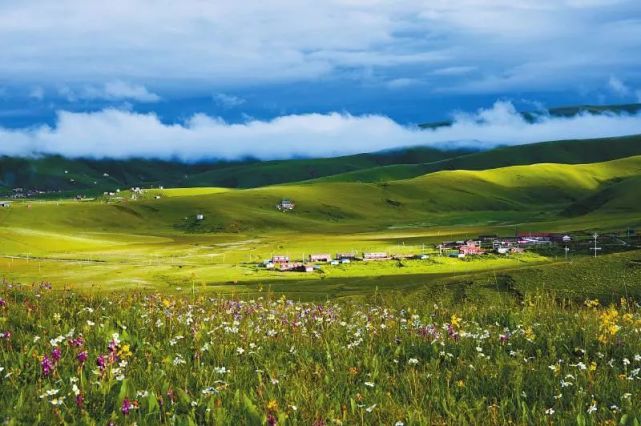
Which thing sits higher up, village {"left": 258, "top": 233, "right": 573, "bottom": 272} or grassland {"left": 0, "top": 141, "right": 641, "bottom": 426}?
grassland {"left": 0, "top": 141, "right": 641, "bottom": 426}

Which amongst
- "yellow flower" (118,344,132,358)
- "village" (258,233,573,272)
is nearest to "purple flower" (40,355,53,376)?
"yellow flower" (118,344,132,358)

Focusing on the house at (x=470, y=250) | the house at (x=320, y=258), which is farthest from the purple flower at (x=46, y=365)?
the house at (x=470, y=250)

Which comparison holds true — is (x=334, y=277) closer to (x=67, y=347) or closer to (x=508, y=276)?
(x=508, y=276)

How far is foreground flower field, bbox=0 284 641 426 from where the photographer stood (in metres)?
7.61

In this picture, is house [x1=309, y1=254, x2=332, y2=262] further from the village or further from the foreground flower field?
the foreground flower field

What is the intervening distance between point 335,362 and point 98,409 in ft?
12.2

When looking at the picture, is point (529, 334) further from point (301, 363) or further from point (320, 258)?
point (320, 258)

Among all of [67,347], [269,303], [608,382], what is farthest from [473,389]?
[269,303]

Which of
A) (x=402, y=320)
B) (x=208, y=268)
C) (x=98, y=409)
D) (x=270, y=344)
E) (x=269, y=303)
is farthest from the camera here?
(x=208, y=268)

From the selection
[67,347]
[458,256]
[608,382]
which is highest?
[67,347]

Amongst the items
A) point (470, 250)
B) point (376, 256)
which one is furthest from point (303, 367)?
point (470, 250)

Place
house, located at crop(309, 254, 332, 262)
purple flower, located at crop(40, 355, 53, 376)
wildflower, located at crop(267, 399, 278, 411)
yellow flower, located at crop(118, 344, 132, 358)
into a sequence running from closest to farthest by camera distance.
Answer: wildflower, located at crop(267, 399, 278, 411) → purple flower, located at crop(40, 355, 53, 376) → yellow flower, located at crop(118, 344, 132, 358) → house, located at crop(309, 254, 332, 262)

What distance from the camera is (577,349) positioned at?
1054cm

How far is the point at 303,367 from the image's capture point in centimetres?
966
